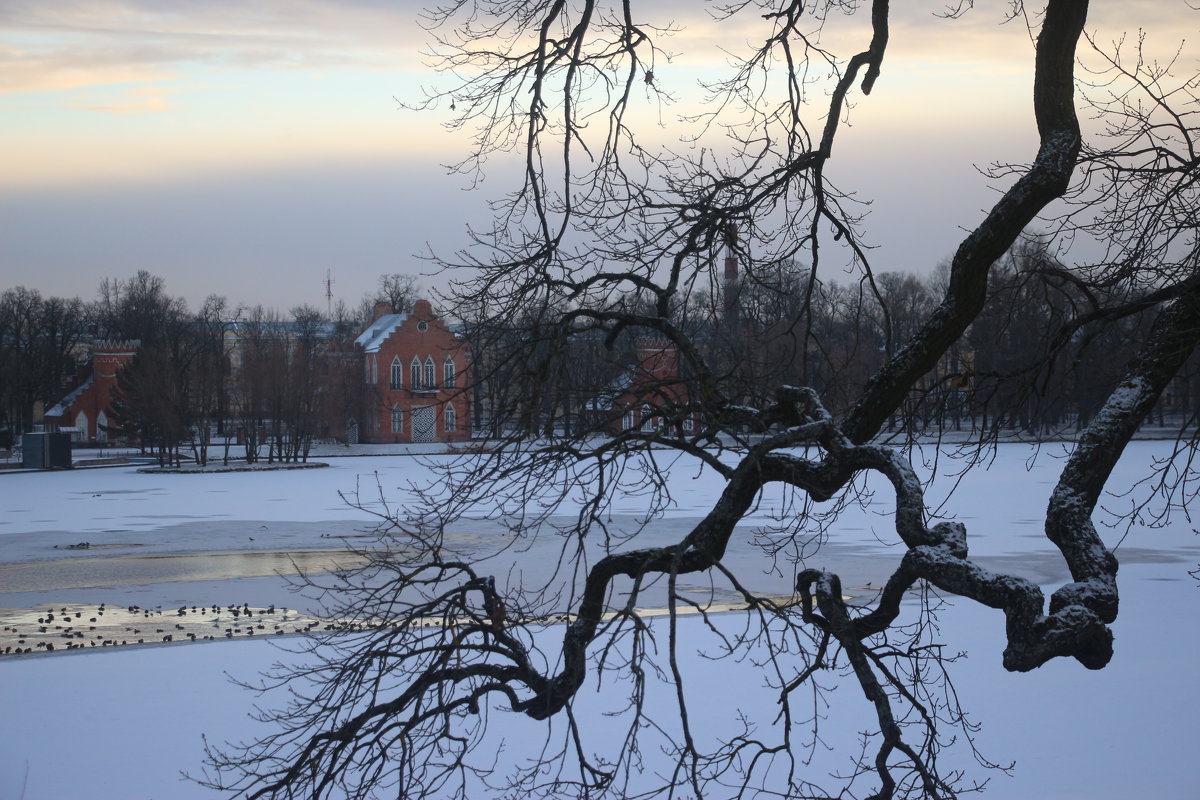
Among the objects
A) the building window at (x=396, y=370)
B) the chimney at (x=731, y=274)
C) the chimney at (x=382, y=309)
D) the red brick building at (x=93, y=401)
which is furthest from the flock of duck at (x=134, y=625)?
the chimney at (x=382, y=309)

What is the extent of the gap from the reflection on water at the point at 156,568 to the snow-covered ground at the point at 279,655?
7 cm

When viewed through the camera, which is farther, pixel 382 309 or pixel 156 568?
pixel 382 309

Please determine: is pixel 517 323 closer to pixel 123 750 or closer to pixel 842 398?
pixel 842 398

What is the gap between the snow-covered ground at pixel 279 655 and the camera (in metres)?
9.64

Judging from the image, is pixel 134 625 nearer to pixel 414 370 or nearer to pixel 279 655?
pixel 279 655

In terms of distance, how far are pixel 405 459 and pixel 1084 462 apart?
4711cm

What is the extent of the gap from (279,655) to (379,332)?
63.4 m

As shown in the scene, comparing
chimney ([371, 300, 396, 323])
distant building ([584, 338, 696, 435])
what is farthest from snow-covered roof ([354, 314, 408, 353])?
distant building ([584, 338, 696, 435])

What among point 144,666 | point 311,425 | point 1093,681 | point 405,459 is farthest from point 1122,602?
point 311,425

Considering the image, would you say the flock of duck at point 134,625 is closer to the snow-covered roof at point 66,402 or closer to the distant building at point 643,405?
the distant building at point 643,405

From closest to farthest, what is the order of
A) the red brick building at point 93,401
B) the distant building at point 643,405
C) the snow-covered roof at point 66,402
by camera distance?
the distant building at point 643,405 < the red brick building at point 93,401 < the snow-covered roof at point 66,402

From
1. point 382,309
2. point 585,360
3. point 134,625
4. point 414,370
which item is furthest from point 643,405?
point 382,309

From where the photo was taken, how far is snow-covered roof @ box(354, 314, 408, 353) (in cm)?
7300

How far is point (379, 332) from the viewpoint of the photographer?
7544 centimetres
